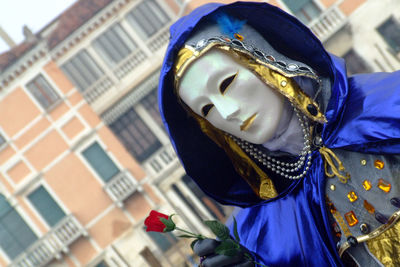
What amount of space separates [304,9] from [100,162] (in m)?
4.62

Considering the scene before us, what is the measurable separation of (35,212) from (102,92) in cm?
235

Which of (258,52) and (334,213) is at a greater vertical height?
(258,52)

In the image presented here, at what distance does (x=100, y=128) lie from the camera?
824 cm

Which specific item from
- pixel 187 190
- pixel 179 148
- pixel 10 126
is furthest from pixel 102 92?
pixel 179 148

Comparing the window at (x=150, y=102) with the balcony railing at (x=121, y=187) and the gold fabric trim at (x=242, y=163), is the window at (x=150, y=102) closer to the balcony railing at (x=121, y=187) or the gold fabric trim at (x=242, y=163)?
the balcony railing at (x=121, y=187)

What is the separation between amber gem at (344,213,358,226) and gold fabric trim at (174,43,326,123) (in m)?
0.29

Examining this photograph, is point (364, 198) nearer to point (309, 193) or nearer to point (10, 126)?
point (309, 193)

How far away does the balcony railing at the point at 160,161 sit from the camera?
809cm

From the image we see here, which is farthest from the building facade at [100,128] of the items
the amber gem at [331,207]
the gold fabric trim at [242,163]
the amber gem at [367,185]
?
the amber gem at [367,185]

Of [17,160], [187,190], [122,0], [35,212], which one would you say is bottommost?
[187,190]

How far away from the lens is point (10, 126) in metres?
8.11

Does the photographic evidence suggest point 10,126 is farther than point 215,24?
Yes

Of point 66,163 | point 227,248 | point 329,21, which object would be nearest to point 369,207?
point 227,248

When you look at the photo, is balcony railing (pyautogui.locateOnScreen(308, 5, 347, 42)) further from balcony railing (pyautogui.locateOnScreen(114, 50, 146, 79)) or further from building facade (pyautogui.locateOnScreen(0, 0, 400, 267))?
balcony railing (pyautogui.locateOnScreen(114, 50, 146, 79))
